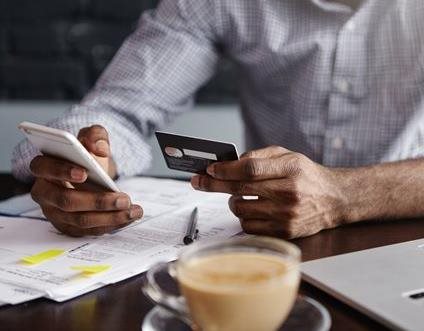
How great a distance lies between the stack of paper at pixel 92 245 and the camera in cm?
77

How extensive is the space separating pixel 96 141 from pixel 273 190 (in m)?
0.29

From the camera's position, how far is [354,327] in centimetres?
67

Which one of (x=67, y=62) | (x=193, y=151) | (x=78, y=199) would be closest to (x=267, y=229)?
(x=193, y=151)

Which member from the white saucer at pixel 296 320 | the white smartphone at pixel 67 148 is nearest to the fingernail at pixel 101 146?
the white smartphone at pixel 67 148

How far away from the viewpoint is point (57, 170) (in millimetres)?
948

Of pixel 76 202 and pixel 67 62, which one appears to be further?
pixel 67 62

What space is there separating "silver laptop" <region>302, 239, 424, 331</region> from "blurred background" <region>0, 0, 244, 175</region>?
1160mm

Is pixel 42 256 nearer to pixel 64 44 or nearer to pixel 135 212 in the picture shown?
pixel 135 212

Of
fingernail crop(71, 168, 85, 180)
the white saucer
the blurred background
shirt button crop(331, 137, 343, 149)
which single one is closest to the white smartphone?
fingernail crop(71, 168, 85, 180)

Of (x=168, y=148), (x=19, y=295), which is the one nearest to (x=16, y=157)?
(x=168, y=148)

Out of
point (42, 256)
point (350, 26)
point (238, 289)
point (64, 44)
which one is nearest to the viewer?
point (238, 289)

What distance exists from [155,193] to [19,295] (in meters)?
0.42

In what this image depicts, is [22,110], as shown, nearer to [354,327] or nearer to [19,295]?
[19,295]

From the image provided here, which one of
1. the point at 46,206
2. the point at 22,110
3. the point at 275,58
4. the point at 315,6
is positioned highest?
the point at 315,6
